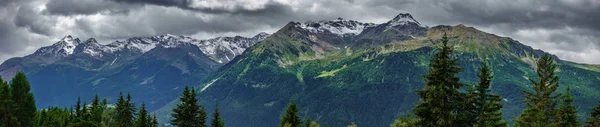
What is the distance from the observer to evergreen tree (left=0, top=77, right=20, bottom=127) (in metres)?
50.7

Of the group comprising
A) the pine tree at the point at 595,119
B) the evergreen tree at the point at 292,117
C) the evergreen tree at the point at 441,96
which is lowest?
the pine tree at the point at 595,119

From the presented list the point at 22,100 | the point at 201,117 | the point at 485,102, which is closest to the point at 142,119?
the point at 201,117

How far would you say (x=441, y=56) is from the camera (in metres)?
31.9

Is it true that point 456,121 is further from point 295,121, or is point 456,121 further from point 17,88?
point 17,88

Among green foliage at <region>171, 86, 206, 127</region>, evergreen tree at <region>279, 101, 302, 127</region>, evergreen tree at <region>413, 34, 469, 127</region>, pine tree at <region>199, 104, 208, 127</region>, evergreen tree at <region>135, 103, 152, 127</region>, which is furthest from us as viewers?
evergreen tree at <region>135, 103, 152, 127</region>

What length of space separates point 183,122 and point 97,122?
12319 millimetres

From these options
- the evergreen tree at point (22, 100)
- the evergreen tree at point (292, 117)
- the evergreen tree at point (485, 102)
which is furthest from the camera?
the evergreen tree at point (292, 117)

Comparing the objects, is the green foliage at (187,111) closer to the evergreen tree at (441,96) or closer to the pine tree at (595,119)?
the evergreen tree at (441,96)

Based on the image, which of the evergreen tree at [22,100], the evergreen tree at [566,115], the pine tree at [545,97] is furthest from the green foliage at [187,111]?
the evergreen tree at [566,115]

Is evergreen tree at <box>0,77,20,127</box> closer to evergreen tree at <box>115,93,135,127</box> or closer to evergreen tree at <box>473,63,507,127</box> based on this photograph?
evergreen tree at <box>115,93,135,127</box>

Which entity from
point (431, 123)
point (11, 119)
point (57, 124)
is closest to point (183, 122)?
point (11, 119)

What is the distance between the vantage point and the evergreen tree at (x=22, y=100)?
175 ft

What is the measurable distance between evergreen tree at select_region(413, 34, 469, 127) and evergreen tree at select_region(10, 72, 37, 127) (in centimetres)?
4118

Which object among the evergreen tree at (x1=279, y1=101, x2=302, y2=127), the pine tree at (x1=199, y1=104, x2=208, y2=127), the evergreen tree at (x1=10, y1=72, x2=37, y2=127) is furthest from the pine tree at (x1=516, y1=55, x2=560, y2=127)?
the evergreen tree at (x1=10, y1=72, x2=37, y2=127)
